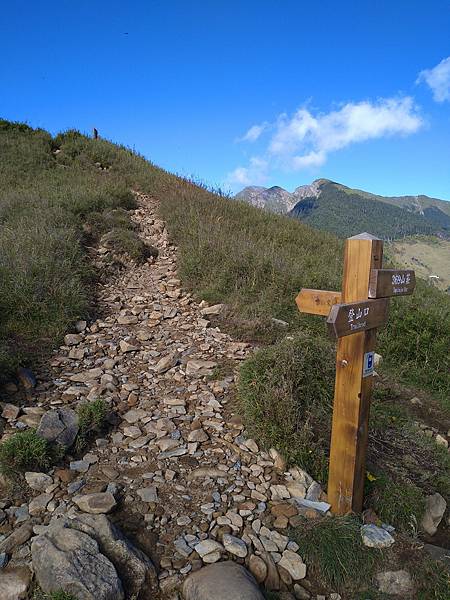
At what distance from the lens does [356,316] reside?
2.81m

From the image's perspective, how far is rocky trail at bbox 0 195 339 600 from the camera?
2.56m

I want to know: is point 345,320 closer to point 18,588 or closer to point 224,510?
point 224,510

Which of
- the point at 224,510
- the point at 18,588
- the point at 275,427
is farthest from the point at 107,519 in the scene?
the point at 275,427

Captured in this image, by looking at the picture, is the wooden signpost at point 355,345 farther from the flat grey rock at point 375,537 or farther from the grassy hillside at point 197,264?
the grassy hillside at point 197,264

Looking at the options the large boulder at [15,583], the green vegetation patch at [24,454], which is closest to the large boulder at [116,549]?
the large boulder at [15,583]

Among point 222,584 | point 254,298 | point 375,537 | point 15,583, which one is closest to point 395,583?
point 375,537

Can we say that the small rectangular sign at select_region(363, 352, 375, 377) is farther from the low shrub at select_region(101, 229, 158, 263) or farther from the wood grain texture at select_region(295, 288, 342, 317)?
the low shrub at select_region(101, 229, 158, 263)

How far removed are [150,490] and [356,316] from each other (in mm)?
2094

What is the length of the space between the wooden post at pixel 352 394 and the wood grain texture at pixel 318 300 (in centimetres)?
9

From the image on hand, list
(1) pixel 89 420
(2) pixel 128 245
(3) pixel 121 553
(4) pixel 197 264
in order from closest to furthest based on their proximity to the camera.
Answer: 1. (3) pixel 121 553
2. (1) pixel 89 420
3. (4) pixel 197 264
4. (2) pixel 128 245

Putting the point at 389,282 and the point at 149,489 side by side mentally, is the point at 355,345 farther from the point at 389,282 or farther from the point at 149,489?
the point at 149,489

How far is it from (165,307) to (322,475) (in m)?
4.24

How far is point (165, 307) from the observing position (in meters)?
7.25

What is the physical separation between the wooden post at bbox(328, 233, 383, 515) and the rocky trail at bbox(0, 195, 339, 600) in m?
0.25
